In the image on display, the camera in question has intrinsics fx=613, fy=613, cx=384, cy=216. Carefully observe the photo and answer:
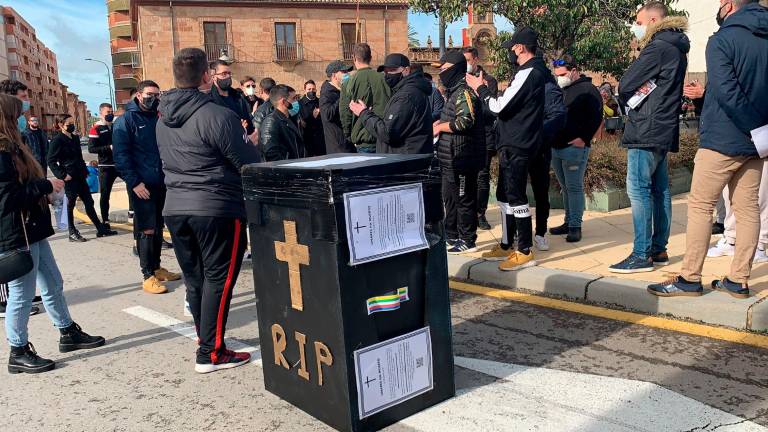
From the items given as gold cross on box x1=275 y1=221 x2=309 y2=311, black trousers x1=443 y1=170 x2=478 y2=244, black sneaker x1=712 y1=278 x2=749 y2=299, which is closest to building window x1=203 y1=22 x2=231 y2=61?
black trousers x1=443 y1=170 x2=478 y2=244

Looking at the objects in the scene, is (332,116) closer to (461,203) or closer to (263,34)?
(461,203)

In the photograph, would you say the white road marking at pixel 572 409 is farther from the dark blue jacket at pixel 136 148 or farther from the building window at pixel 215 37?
the building window at pixel 215 37

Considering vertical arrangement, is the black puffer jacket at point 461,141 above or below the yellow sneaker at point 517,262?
above

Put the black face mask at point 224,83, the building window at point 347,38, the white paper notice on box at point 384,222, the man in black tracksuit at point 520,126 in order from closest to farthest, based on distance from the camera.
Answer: the white paper notice on box at point 384,222 < the man in black tracksuit at point 520,126 < the black face mask at point 224,83 < the building window at point 347,38

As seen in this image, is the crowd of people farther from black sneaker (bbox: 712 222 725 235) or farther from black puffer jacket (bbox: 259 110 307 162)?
black sneaker (bbox: 712 222 725 235)

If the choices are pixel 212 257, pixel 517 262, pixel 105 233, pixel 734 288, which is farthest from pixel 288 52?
pixel 734 288

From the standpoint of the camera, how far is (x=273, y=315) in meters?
3.10

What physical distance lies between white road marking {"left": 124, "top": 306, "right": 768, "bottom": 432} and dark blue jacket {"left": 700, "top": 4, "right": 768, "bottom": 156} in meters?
1.85

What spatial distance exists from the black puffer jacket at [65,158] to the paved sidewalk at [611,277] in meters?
5.88

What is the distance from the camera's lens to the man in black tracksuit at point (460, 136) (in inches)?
217

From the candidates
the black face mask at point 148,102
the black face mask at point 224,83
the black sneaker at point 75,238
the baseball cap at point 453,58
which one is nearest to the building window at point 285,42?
the black sneaker at point 75,238

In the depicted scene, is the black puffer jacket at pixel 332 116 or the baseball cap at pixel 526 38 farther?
the black puffer jacket at pixel 332 116

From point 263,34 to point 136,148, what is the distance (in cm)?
3493

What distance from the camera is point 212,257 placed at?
3.55 meters
